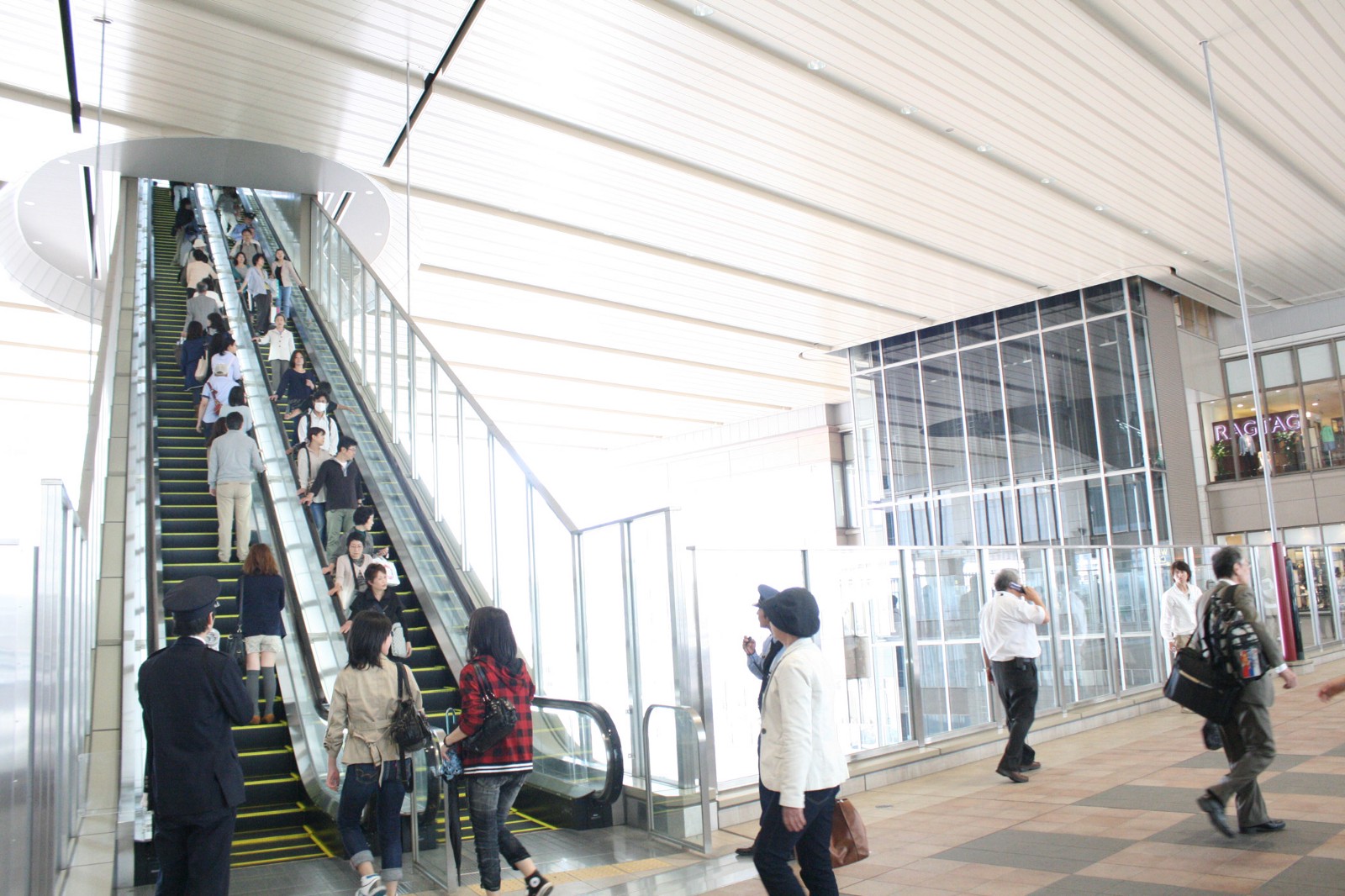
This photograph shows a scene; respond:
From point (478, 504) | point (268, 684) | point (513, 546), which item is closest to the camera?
point (268, 684)

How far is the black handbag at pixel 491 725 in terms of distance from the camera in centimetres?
452

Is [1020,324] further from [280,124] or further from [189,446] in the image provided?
[189,446]

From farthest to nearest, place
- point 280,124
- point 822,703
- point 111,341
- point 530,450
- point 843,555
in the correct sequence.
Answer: point 530,450, point 280,124, point 111,341, point 843,555, point 822,703

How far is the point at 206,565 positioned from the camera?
7.91 meters

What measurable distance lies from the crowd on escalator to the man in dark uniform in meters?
0.01

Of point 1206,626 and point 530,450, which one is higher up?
point 530,450

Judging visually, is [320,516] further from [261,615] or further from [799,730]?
[799,730]

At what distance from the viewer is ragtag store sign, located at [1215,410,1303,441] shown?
763 inches

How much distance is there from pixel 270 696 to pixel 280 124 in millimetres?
7469

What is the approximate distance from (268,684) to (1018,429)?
55.3 feet

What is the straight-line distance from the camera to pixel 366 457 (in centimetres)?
983

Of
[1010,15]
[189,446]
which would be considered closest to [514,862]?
[189,446]

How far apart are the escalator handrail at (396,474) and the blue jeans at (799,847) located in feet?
14.2

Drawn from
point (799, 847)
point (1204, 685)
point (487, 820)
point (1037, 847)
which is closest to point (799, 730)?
point (799, 847)
